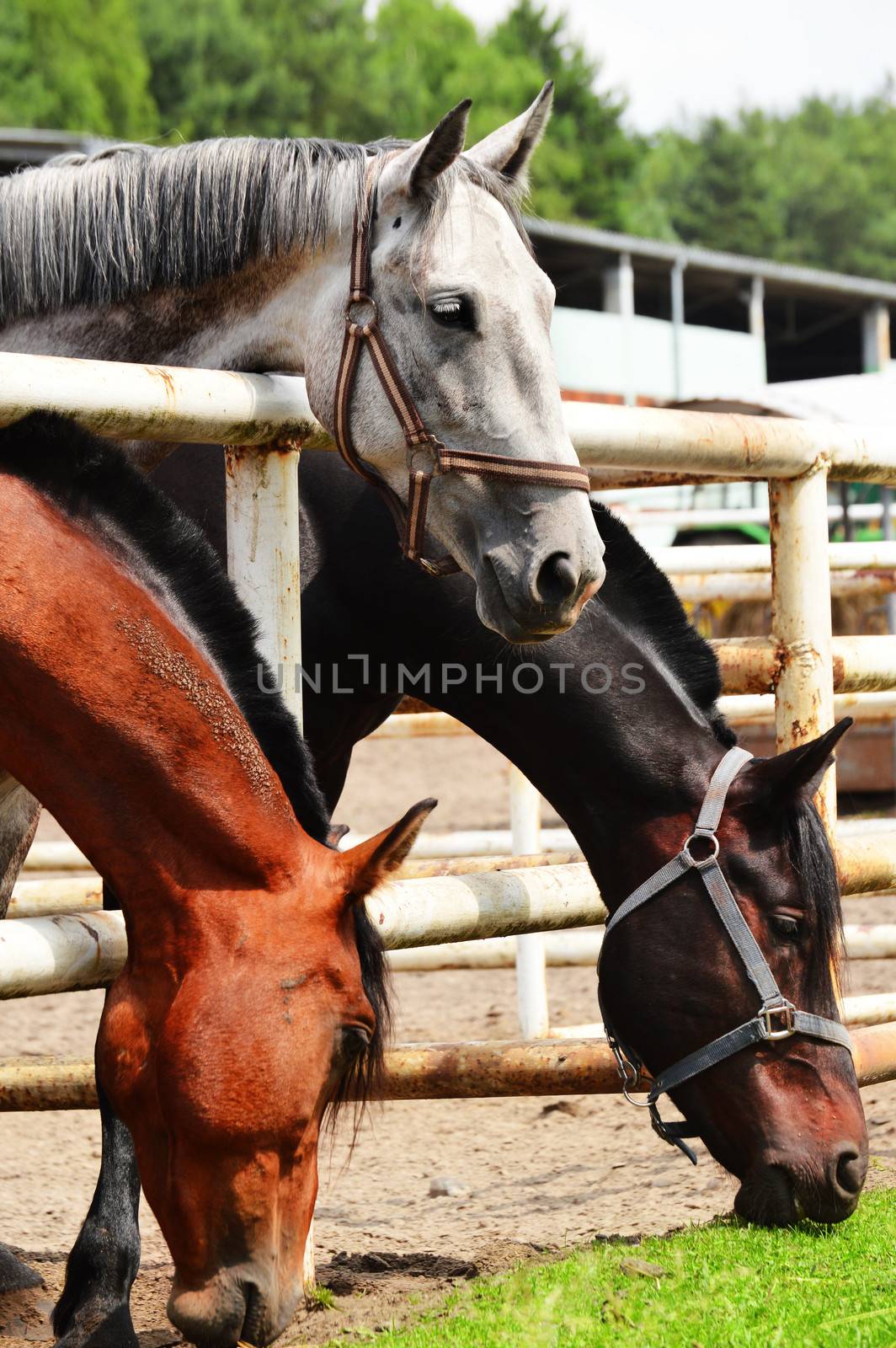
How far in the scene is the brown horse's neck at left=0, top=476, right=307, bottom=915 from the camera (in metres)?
1.72

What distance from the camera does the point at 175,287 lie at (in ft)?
9.71

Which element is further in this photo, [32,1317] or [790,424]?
[790,424]

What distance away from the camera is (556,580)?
7.59ft

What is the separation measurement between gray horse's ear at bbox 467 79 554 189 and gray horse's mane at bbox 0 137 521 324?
0.09 meters

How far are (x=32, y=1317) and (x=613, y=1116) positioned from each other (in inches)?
84.6

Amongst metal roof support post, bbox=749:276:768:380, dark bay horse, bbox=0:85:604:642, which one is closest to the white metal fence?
dark bay horse, bbox=0:85:604:642

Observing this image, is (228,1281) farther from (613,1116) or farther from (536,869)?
(613,1116)

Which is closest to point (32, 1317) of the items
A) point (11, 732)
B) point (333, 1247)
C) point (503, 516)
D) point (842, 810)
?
point (333, 1247)

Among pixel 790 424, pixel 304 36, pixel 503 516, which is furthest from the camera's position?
pixel 304 36

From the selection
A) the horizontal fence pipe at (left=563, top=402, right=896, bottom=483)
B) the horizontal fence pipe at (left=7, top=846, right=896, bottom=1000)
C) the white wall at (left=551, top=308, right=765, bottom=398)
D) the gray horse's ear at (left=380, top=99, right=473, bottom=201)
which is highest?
the white wall at (left=551, top=308, right=765, bottom=398)

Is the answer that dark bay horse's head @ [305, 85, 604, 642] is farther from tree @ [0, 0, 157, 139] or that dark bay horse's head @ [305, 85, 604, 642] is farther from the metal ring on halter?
tree @ [0, 0, 157, 139]

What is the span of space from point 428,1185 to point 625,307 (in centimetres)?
1720

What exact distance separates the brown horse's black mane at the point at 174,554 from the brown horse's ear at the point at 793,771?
894 mm

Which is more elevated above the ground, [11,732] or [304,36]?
[304,36]
